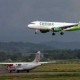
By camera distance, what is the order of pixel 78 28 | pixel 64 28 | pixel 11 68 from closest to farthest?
pixel 78 28 < pixel 64 28 < pixel 11 68

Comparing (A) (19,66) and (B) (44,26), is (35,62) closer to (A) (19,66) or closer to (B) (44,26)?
(A) (19,66)

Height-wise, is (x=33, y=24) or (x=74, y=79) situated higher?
(x=33, y=24)

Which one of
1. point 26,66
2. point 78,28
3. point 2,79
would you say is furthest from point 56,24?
point 26,66

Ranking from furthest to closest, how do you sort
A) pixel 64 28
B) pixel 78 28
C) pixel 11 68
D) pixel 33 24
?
pixel 11 68
pixel 33 24
pixel 64 28
pixel 78 28

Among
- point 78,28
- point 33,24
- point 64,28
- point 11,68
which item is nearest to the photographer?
point 78,28

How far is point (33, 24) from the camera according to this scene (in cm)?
11025

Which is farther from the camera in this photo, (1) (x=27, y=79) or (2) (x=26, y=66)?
(2) (x=26, y=66)

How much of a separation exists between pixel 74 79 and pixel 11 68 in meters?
52.9

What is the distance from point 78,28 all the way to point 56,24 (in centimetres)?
1129

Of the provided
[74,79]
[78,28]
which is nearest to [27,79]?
[74,79]

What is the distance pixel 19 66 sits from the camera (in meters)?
155

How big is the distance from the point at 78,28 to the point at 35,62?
65894 mm

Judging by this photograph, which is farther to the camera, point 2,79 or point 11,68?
point 11,68

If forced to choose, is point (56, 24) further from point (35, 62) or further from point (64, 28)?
point (35, 62)
